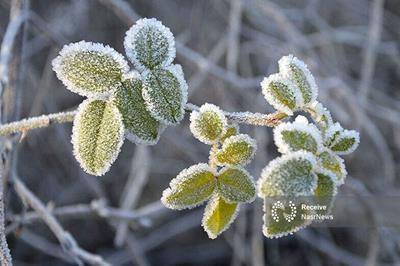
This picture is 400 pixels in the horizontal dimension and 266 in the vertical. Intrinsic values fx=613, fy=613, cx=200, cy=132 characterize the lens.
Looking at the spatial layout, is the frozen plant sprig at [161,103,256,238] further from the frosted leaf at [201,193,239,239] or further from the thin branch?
the thin branch

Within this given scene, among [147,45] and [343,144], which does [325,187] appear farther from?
[147,45]

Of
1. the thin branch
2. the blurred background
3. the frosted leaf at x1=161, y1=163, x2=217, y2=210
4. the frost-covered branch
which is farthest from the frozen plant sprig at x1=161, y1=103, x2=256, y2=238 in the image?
the blurred background

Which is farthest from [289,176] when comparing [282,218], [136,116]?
[136,116]

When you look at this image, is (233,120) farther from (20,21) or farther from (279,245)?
(279,245)

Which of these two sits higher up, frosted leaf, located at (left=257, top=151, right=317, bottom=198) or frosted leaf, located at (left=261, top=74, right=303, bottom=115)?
frosted leaf, located at (left=261, top=74, right=303, bottom=115)

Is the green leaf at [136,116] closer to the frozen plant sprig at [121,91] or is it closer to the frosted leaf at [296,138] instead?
the frozen plant sprig at [121,91]

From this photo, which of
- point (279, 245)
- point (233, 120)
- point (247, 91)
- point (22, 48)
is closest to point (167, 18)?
point (247, 91)
